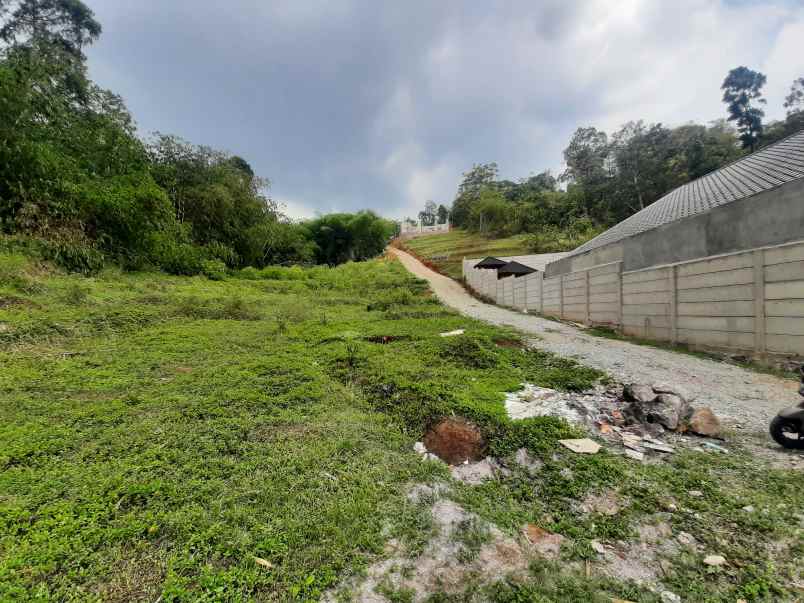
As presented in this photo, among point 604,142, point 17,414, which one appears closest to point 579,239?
point 604,142

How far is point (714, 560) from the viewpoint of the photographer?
1.39 m

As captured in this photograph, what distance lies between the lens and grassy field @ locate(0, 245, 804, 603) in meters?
1.34

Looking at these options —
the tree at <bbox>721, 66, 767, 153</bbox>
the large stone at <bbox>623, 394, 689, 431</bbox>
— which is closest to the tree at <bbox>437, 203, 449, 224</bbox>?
the tree at <bbox>721, 66, 767, 153</bbox>

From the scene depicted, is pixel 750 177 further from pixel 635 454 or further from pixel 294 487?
pixel 294 487

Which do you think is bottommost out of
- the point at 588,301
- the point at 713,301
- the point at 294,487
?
the point at 294,487

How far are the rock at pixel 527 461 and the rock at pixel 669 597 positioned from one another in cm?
83

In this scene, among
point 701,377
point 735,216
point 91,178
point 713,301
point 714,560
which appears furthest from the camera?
point 91,178

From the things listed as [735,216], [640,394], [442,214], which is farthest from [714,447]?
[442,214]

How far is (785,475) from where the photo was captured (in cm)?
188

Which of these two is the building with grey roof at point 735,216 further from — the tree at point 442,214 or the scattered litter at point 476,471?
the tree at point 442,214

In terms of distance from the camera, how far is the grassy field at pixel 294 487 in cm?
134

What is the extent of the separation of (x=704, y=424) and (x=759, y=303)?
3077 mm

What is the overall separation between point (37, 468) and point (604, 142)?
40669 mm

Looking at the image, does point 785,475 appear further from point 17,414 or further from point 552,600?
point 17,414
